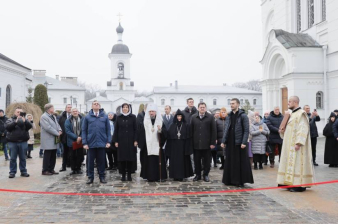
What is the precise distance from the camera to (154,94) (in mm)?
75125

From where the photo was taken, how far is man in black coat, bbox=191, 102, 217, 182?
9.02 meters

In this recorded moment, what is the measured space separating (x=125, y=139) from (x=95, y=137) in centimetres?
80

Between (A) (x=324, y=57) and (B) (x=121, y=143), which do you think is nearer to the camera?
(B) (x=121, y=143)

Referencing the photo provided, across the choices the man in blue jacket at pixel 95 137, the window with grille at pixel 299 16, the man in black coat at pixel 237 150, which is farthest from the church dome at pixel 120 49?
the man in black coat at pixel 237 150

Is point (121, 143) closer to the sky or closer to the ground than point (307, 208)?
closer to the sky

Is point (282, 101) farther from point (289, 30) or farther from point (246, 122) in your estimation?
point (246, 122)

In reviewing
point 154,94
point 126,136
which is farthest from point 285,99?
point 154,94

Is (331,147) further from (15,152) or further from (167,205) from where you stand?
(15,152)

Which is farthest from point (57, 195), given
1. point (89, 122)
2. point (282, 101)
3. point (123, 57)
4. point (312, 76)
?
point (123, 57)

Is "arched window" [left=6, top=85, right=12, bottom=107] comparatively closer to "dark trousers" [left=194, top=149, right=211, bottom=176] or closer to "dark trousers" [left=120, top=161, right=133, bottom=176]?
"dark trousers" [left=120, top=161, right=133, bottom=176]

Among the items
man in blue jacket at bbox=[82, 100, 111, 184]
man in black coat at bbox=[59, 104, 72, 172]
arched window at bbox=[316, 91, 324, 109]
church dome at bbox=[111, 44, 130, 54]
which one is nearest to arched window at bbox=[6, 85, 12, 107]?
man in black coat at bbox=[59, 104, 72, 172]

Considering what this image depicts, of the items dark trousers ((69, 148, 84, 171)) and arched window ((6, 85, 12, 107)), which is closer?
dark trousers ((69, 148, 84, 171))

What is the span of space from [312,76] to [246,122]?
16894 millimetres

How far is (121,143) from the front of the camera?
9133 millimetres
